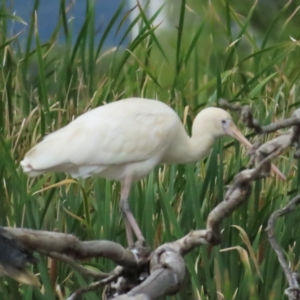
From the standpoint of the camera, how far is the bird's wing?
4.22 ft

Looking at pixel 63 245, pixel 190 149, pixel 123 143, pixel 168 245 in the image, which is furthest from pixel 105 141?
pixel 63 245

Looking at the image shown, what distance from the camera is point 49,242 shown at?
2.36 ft

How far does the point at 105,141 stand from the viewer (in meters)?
1.34

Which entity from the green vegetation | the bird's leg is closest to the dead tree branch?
the green vegetation

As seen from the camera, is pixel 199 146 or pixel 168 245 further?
pixel 199 146

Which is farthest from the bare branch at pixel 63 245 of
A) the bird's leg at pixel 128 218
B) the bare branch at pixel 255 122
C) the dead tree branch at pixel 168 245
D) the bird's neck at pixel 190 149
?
the bird's neck at pixel 190 149

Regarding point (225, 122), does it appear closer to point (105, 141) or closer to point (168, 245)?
point (105, 141)

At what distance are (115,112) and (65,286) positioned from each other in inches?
11.2

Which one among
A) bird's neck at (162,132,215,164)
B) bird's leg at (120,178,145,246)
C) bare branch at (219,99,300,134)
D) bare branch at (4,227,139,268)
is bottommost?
bird's leg at (120,178,145,246)

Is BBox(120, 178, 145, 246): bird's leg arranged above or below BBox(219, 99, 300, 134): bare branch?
below

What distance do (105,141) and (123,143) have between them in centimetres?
3

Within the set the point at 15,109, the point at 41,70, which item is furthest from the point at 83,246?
the point at 15,109

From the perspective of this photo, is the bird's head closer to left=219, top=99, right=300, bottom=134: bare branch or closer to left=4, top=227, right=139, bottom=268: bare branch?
left=4, top=227, right=139, bottom=268: bare branch

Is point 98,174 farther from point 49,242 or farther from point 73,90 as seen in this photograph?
point 49,242
